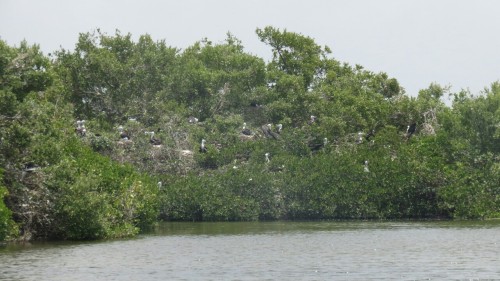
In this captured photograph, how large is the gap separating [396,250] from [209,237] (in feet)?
39.0

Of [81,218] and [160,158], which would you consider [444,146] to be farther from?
[81,218]

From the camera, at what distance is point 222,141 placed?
7244cm

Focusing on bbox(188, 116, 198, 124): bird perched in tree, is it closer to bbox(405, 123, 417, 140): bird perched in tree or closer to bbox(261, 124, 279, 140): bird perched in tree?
bbox(261, 124, 279, 140): bird perched in tree

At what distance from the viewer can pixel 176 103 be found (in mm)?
78875

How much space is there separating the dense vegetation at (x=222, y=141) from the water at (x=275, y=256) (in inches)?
106

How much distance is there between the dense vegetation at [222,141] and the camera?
138ft

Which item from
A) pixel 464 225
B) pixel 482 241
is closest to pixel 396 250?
pixel 482 241

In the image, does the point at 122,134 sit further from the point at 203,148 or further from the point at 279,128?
the point at 279,128

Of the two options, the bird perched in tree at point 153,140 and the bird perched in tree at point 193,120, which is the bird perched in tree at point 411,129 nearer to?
the bird perched in tree at point 193,120

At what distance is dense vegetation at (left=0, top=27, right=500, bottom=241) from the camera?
42.1 metres

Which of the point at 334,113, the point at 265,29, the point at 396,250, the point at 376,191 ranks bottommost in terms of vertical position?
the point at 396,250

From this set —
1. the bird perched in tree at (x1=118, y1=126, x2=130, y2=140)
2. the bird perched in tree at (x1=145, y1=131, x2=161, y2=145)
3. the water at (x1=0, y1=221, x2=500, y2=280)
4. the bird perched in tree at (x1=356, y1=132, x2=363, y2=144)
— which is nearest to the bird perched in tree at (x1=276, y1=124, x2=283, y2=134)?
the bird perched in tree at (x1=356, y1=132, x2=363, y2=144)

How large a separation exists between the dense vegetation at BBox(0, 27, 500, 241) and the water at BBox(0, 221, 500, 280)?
270 cm

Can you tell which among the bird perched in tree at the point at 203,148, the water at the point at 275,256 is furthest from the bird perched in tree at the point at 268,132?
the water at the point at 275,256
